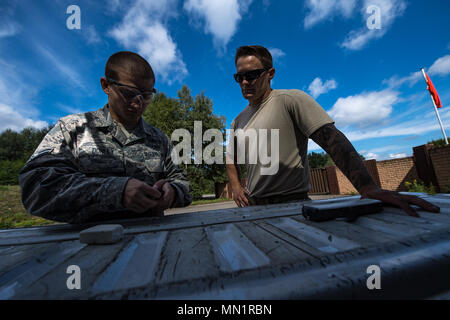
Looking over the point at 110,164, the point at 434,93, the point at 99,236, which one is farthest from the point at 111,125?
the point at 434,93

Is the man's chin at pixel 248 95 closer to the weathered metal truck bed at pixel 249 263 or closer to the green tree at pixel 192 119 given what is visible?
the weathered metal truck bed at pixel 249 263

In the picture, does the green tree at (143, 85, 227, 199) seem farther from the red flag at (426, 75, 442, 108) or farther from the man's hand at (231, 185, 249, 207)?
the man's hand at (231, 185, 249, 207)

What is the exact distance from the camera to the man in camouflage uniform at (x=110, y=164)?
3.71ft

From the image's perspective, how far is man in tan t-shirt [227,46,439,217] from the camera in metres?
1.62

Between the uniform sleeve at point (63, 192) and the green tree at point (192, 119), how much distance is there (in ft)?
48.6

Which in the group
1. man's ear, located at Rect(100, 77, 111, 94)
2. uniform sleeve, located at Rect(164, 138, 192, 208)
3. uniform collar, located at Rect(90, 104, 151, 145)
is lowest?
uniform sleeve, located at Rect(164, 138, 192, 208)

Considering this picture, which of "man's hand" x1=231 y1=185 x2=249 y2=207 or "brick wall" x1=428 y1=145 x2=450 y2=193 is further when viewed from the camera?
"brick wall" x1=428 y1=145 x2=450 y2=193

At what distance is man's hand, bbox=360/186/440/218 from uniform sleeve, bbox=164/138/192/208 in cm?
131

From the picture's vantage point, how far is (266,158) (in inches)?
81.0

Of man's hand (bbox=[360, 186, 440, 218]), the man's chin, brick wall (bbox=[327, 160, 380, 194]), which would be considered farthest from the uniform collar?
brick wall (bbox=[327, 160, 380, 194])
